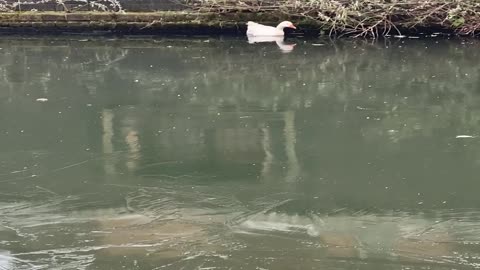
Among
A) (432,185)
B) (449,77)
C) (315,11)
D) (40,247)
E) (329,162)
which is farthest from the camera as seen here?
(315,11)

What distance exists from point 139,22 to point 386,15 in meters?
4.68

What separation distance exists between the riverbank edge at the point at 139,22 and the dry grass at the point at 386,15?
25cm

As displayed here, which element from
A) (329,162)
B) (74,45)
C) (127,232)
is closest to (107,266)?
(127,232)

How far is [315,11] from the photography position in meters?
12.9

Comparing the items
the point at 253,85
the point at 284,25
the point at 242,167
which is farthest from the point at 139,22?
the point at 242,167

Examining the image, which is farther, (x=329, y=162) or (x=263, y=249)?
(x=329, y=162)

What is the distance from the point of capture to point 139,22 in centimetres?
1320

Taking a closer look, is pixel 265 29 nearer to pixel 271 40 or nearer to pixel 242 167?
pixel 271 40

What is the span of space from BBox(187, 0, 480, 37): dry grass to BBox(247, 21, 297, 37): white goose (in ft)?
1.90

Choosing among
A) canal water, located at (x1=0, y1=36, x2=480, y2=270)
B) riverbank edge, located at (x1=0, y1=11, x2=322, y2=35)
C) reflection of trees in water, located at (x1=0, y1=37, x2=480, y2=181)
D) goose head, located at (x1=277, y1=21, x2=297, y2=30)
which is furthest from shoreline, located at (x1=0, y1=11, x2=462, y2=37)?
canal water, located at (x1=0, y1=36, x2=480, y2=270)

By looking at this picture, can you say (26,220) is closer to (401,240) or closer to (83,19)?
(401,240)

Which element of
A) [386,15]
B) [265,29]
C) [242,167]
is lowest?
[242,167]

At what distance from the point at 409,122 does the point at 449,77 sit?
245 cm

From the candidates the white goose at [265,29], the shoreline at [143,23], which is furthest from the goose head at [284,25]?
the shoreline at [143,23]
